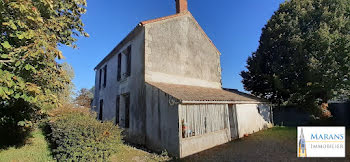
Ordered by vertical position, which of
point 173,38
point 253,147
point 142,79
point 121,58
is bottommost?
point 253,147

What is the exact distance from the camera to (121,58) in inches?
511

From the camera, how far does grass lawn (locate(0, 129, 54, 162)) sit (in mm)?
6661

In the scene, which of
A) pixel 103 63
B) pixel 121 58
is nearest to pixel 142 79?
pixel 121 58

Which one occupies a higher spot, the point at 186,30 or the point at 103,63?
the point at 186,30

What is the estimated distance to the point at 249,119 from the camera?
39.2ft

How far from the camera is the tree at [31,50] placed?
3701 mm

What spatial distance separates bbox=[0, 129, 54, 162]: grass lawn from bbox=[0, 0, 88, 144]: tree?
4.40 feet

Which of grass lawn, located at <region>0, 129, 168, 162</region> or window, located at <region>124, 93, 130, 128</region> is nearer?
grass lawn, located at <region>0, 129, 168, 162</region>

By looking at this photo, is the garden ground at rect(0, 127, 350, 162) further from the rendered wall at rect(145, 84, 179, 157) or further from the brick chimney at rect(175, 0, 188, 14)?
the brick chimney at rect(175, 0, 188, 14)

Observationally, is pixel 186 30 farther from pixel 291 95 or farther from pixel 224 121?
pixel 291 95

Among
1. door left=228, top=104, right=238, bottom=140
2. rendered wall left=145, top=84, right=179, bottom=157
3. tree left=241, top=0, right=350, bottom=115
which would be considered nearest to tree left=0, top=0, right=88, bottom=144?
rendered wall left=145, top=84, right=179, bottom=157

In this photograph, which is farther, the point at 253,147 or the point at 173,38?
the point at 173,38

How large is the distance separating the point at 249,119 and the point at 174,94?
7265mm

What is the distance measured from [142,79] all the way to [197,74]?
472 cm
